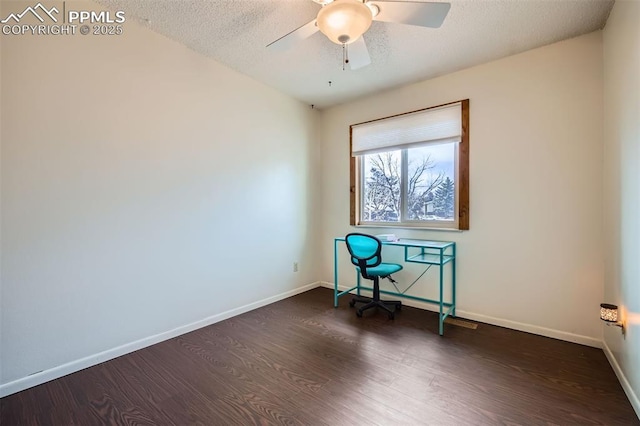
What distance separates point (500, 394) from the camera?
1719 millimetres

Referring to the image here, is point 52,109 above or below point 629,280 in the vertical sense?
above

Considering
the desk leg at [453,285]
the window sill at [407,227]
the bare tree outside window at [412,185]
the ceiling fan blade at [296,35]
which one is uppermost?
the ceiling fan blade at [296,35]

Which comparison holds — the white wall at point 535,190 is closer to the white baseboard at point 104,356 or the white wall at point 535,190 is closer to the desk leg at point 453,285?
the desk leg at point 453,285

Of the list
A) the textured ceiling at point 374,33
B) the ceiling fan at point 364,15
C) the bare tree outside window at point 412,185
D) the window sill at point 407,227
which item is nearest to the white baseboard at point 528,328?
the window sill at point 407,227

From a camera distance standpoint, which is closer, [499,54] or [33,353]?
[33,353]

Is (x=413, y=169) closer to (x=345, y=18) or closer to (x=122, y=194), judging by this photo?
(x=345, y=18)

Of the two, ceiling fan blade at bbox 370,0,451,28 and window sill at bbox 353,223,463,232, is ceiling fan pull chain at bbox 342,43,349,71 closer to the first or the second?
ceiling fan blade at bbox 370,0,451,28

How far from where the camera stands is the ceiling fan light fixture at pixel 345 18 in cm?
148

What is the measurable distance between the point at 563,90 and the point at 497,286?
6.05 feet

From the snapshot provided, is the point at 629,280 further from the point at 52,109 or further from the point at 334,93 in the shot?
the point at 52,109

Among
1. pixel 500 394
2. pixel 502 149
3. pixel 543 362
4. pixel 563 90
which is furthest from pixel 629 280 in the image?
pixel 563 90

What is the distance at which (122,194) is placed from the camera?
86.5 inches

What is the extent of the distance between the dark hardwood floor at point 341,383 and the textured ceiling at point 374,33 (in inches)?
102

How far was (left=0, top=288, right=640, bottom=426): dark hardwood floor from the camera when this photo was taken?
1552mm
